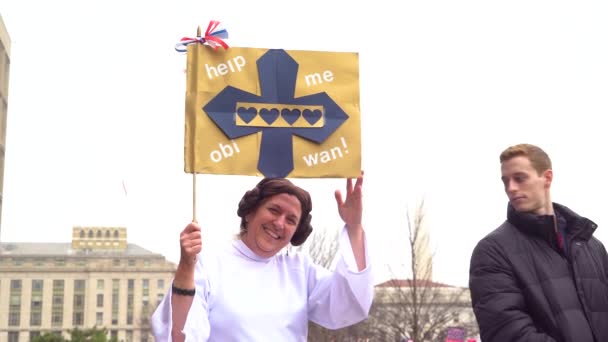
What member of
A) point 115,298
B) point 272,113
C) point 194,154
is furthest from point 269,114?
point 115,298

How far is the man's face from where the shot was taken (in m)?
4.49

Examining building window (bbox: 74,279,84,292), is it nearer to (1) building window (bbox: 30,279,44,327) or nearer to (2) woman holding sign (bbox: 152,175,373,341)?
(1) building window (bbox: 30,279,44,327)

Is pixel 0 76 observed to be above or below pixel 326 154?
above

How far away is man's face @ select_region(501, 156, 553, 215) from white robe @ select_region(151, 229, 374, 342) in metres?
0.75

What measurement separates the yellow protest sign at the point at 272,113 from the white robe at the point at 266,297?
0.44 m

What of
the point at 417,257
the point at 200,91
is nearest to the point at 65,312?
the point at 417,257

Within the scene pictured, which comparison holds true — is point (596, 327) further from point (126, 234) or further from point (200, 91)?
point (126, 234)

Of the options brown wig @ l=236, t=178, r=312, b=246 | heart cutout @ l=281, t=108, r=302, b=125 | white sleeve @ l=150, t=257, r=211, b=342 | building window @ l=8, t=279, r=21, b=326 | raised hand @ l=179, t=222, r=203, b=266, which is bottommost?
building window @ l=8, t=279, r=21, b=326

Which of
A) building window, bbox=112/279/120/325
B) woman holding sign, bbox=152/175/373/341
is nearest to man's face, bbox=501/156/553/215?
woman holding sign, bbox=152/175/373/341

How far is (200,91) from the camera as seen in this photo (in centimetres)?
480

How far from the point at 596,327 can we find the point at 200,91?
214 cm


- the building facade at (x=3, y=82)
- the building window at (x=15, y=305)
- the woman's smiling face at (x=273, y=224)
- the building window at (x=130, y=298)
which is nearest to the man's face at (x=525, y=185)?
the woman's smiling face at (x=273, y=224)

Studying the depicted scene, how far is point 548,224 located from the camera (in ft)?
14.7

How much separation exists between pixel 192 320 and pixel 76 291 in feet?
382
